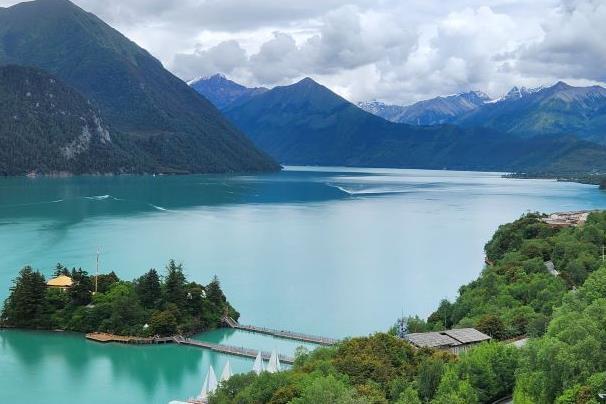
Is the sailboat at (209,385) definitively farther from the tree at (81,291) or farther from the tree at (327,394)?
the tree at (81,291)

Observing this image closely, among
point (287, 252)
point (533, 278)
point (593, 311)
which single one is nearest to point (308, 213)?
point (287, 252)

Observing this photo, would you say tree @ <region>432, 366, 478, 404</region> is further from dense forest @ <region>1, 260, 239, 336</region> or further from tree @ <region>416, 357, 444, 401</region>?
dense forest @ <region>1, 260, 239, 336</region>

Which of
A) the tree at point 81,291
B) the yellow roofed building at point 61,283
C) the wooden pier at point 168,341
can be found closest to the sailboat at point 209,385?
the wooden pier at point 168,341

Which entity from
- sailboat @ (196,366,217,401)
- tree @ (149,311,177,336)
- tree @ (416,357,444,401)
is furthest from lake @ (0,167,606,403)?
tree @ (416,357,444,401)

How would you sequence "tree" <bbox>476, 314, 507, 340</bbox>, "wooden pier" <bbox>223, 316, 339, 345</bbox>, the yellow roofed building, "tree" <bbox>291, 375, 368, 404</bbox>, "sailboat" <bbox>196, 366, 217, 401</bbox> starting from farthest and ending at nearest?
1. the yellow roofed building
2. "wooden pier" <bbox>223, 316, 339, 345</bbox>
3. "tree" <bbox>476, 314, 507, 340</bbox>
4. "sailboat" <bbox>196, 366, 217, 401</bbox>
5. "tree" <bbox>291, 375, 368, 404</bbox>

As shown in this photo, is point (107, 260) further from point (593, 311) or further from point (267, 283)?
point (593, 311)

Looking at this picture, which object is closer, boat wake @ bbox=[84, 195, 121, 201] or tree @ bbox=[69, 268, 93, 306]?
tree @ bbox=[69, 268, 93, 306]
